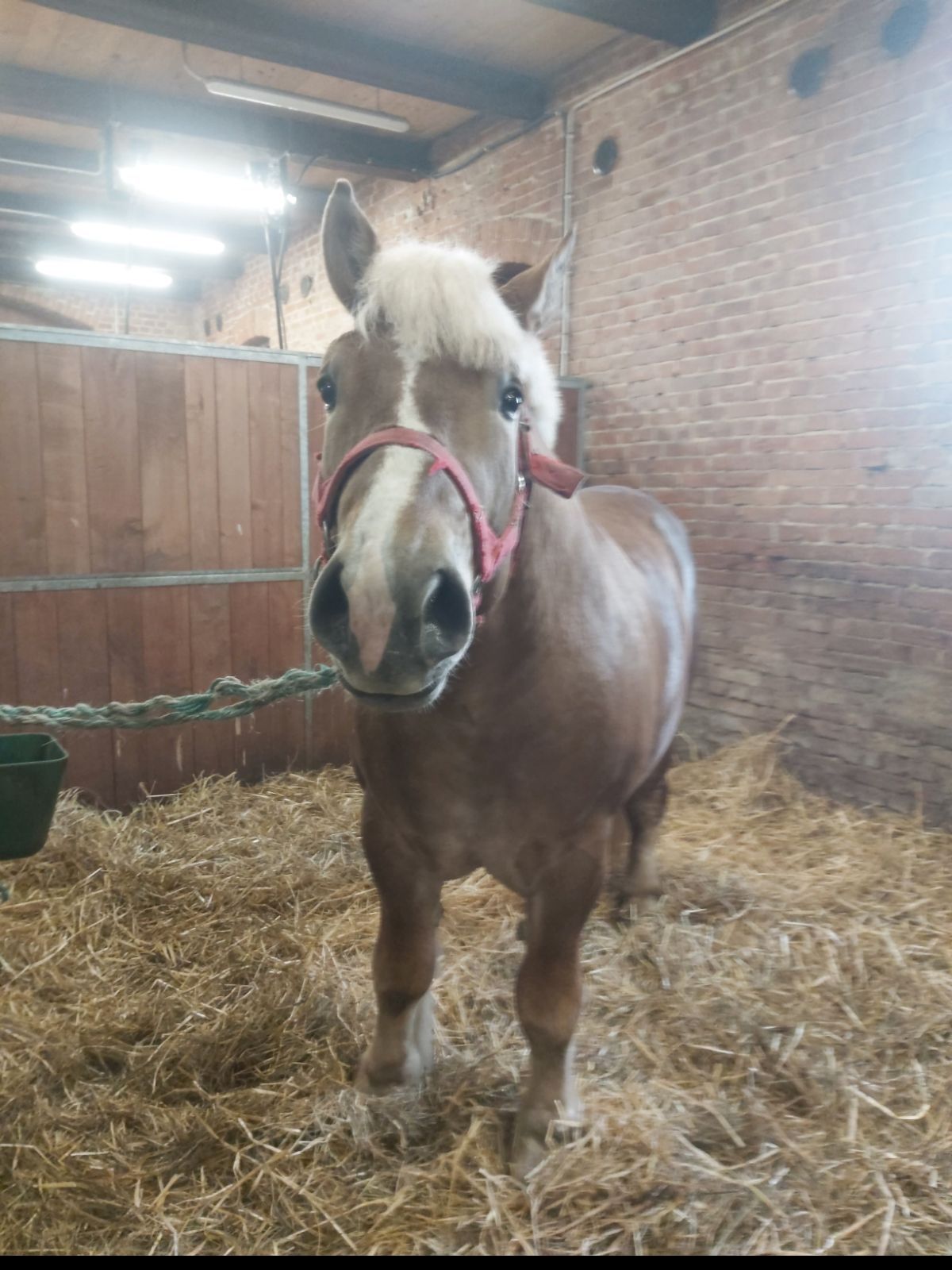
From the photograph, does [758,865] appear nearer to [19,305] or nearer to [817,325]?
[817,325]

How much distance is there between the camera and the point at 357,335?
3.98 feet

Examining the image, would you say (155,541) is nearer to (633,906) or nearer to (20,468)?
(20,468)

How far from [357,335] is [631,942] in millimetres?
1874

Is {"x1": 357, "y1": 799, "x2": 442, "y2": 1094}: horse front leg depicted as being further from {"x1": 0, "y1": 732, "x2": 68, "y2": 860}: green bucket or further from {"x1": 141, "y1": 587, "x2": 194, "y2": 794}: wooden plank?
{"x1": 141, "y1": 587, "x2": 194, "y2": 794}: wooden plank

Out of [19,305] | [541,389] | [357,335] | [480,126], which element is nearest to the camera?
[357,335]

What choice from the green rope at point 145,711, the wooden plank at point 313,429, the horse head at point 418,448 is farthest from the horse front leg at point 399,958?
the wooden plank at point 313,429

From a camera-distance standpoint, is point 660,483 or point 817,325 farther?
point 660,483

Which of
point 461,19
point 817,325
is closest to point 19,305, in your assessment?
point 461,19

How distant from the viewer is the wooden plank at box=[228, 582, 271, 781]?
369cm

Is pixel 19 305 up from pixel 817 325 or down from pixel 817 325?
up

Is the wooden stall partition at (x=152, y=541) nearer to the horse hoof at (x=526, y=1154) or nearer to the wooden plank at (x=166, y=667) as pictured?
the wooden plank at (x=166, y=667)

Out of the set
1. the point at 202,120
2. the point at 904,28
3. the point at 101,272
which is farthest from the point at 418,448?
the point at 101,272

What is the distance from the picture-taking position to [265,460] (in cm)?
369

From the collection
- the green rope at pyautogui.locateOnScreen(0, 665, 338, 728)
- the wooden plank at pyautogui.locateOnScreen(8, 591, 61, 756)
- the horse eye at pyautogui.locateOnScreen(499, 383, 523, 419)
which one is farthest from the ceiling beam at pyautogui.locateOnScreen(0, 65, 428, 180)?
the horse eye at pyautogui.locateOnScreen(499, 383, 523, 419)
